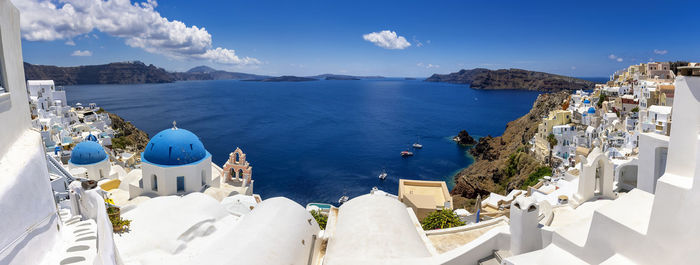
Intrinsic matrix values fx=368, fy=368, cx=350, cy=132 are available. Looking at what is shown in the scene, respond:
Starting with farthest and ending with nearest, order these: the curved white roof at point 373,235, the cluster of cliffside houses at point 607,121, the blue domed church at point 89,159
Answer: the cluster of cliffside houses at point 607,121
the blue domed church at point 89,159
the curved white roof at point 373,235

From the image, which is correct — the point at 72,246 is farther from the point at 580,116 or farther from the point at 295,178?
the point at 580,116

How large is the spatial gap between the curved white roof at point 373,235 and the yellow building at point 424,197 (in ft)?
31.8

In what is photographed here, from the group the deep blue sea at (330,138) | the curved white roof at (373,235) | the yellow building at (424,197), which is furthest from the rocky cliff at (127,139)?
the curved white roof at (373,235)

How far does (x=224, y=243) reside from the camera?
10.8 m

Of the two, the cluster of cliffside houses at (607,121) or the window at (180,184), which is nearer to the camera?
the window at (180,184)

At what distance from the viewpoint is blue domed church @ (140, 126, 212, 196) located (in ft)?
64.0

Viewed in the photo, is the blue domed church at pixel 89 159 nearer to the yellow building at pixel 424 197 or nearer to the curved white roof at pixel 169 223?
the curved white roof at pixel 169 223

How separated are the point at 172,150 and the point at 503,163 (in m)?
42.4

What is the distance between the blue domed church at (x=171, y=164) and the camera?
19500 mm

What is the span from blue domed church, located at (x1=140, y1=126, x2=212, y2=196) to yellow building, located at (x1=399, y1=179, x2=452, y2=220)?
13109mm

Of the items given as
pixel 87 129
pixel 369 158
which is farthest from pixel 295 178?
pixel 87 129

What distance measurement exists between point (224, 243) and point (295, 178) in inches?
1510

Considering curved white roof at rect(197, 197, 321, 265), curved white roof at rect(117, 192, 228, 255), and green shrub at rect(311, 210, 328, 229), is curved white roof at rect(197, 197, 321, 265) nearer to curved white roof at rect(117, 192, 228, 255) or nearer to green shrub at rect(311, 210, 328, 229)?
curved white roof at rect(117, 192, 228, 255)

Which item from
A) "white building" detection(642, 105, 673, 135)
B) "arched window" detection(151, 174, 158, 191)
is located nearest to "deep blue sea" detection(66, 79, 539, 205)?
"arched window" detection(151, 174, 158, 191)
